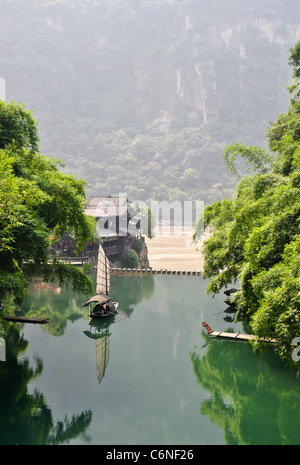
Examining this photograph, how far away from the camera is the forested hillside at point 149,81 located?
11275 cm

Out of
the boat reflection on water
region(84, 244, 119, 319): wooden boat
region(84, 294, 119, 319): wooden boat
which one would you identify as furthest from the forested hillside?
the boat reflection on water

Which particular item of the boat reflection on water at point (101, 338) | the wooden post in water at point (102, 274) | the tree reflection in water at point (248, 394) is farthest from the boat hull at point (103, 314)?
the tree reflection in water at point (248, 394)

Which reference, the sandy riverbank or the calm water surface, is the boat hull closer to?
the calm water surface

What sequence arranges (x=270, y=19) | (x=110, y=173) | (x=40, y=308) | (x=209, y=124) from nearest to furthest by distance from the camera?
(x=40, y=308)
(x=110, y=173)
(x=209, y=124)
(x=270, y=19)

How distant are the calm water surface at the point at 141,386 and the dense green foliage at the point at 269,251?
6.77 ft

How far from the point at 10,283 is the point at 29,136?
5704 mm

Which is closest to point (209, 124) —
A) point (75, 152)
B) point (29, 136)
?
point (75, 152)

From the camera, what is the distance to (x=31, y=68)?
448ft

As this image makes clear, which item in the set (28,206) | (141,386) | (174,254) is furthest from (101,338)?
(174,254)

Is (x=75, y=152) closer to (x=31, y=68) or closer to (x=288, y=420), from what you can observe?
(x=31, y=68)

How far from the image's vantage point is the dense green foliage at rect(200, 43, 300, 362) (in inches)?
369

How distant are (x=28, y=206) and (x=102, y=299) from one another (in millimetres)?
8805

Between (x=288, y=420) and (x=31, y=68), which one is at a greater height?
(x=31, y=68)

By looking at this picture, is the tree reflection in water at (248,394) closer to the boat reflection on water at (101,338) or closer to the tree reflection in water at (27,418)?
the boat reflection on water at (101,338)
